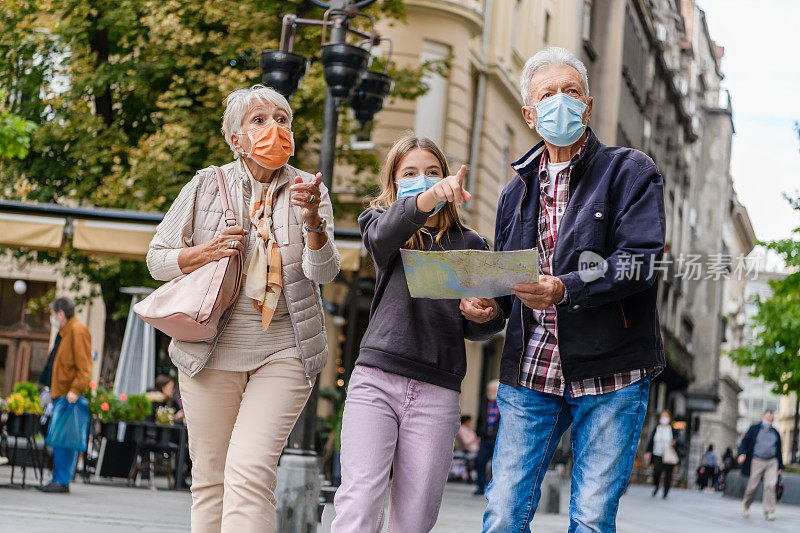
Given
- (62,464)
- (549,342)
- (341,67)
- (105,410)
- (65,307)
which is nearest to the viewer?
(549,342)

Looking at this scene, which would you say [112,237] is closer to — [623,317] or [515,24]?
[623,317]

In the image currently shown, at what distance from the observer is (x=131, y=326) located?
657 inches

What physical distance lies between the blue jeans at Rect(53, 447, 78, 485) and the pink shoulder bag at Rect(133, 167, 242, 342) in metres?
7.43

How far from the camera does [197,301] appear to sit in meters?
4.39

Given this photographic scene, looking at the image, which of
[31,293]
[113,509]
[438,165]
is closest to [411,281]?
[438,165]

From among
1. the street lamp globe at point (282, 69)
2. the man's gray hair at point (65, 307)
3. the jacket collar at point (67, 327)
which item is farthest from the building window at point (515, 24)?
the street lamp globe at point (282, 69)

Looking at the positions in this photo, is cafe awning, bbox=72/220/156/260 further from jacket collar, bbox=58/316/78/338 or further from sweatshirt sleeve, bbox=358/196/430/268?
sweatshirt sleeve, bbox=358/196/430/268

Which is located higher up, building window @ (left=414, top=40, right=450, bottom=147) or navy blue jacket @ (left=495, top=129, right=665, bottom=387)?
building window @ (left=414, top=40, right=450, bottom=147)

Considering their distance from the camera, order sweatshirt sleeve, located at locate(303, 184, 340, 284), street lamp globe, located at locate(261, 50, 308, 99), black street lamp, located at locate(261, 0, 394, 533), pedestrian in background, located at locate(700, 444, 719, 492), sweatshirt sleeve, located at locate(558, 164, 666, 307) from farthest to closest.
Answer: pedestrian in background, located at locate(700, 444, 719, 492) → street lamp globe, located at locate(261, 50, 308, 99) → black street lamp, located at locate(261, 0, 394, 533) → sweatshirt sleeve, located at locate(303, 184, 340, 284) → sweatshirt sleeve, located at locate(558, 164, 666, 307)

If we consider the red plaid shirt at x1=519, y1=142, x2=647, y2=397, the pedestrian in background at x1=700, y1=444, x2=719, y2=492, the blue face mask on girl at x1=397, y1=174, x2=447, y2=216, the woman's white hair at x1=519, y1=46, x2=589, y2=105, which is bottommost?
the pedestrian in background at x1=700, y1=444, x2=719, y2=492

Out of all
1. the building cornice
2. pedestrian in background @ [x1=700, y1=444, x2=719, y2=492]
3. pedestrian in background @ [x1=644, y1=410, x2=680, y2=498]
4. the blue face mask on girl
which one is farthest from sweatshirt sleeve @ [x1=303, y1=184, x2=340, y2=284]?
pedestrian in background @ [x1=700, y1=444, x2=719, y2=492]

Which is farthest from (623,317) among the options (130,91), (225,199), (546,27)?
(546,27)

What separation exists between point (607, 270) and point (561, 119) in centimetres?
61

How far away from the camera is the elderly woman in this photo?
4.35m
